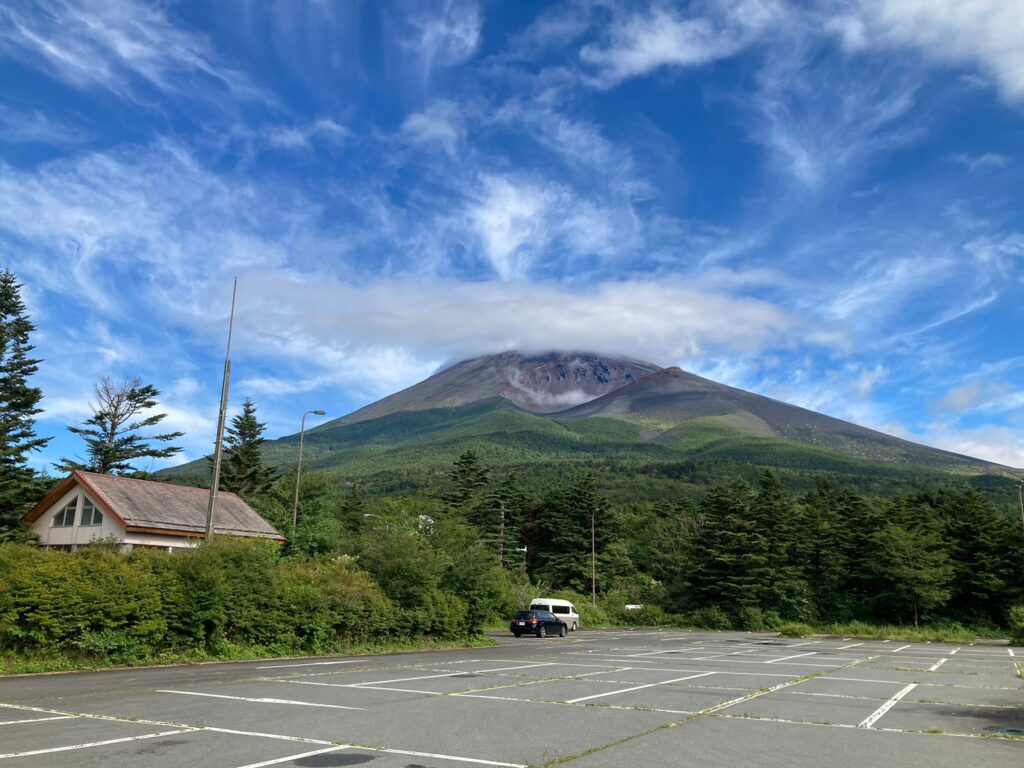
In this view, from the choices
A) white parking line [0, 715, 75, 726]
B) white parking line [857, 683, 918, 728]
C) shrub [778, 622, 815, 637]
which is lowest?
shrub [778, 622, 815, 637]

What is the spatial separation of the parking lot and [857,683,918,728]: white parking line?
0.06m

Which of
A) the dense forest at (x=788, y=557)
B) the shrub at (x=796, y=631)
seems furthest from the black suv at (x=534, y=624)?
the shrub at (x=796, y=631)

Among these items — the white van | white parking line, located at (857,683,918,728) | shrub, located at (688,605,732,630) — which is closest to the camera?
white parking line, located at (857,683,918,728)

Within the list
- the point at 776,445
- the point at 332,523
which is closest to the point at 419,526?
the point at 332,523

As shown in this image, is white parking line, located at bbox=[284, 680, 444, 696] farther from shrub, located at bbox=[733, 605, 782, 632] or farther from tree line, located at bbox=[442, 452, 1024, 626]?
tree line, located at bbox=[442, 452, 1024, 626]

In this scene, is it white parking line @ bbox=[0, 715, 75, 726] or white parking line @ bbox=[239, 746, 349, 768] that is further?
white parking line @ bbox=[0, 715, 75, 726]

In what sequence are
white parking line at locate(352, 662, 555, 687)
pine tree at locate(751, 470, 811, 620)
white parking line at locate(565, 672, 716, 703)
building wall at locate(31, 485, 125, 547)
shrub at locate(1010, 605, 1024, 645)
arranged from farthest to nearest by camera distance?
1. pine tree at locate(751, 470, 811, 620)
2. shrub at locate(1010, 605, 1024, 645)
3. building wall at locate(31, 485, 125, 547)
4. white parking line at locate(352, 662, 555, 687)
5. white parking line at locate(565, 672, 716, 703)

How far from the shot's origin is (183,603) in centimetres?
1797

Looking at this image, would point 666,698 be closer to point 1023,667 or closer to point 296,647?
point 296,647

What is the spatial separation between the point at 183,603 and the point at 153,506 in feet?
50.6

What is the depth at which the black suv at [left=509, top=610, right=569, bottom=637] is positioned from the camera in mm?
36344

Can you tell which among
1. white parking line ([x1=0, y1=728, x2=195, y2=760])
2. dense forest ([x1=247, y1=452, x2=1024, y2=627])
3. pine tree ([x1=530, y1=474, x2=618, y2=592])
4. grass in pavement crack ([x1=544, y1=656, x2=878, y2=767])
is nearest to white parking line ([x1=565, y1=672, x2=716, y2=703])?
grass in pavement crack ([x1=544, y1=656, x2=878, y2=767])

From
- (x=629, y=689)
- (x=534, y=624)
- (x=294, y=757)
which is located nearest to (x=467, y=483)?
(x=534, y=624)

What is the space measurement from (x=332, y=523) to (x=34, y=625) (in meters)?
30.6
